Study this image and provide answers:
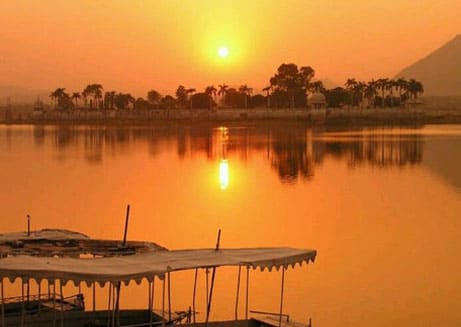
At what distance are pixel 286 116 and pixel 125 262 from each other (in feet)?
363

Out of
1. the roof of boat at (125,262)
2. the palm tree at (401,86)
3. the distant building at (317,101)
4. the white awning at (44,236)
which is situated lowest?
the white awning at (44,236)

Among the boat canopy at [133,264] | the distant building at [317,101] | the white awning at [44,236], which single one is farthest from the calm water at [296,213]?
the distant building at [317,101]

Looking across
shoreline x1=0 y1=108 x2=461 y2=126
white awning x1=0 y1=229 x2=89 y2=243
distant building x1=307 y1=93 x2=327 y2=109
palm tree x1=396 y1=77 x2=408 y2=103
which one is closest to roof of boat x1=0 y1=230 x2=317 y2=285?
white awning x1=0 y1=229 x2=89 y2=243

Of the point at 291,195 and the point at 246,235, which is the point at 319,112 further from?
the point at 246,235

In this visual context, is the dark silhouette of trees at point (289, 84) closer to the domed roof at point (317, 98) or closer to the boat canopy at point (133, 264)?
the domed roof at point (317, 98)

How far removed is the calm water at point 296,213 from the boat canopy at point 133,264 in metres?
4.33

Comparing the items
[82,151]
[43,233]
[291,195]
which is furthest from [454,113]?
[43,233]

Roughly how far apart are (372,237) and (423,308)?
7.67 meters

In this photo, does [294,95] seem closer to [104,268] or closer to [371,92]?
[371,92]

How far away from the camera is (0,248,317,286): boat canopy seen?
9844mm

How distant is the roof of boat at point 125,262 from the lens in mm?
9859

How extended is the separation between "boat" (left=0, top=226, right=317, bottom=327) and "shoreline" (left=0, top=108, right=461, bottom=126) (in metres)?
106

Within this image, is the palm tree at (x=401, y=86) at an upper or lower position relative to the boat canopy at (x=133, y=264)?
upper

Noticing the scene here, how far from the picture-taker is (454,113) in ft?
445
